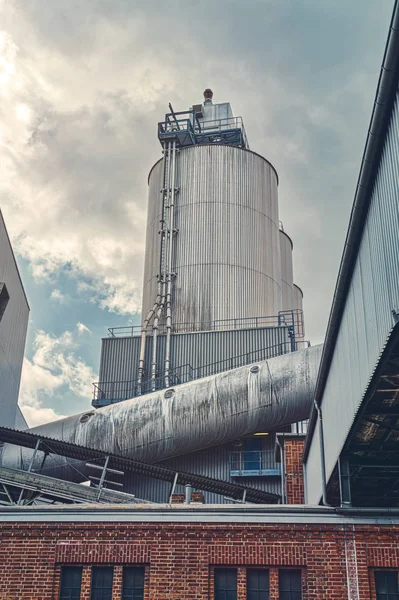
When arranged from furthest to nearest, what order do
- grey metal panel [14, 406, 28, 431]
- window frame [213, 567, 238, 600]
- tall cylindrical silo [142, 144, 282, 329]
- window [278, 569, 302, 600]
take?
grey metal panel [14, 406, 28, 431] < tall cylindrical silo [142, 144, 282, 329] < window frame [213, 567, 238, 600] < window [278, 569, 302, 600]

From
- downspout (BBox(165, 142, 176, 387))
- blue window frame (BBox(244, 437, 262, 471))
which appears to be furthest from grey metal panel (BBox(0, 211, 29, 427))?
blue window frame (BBox(244, 437, 262, 471))

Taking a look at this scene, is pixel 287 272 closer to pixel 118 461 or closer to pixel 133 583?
pixel 118 461

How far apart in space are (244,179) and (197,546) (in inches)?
941

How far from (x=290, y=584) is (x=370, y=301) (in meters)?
7.43

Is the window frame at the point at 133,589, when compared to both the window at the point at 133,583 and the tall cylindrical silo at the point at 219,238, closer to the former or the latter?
the window at the point at 133,583

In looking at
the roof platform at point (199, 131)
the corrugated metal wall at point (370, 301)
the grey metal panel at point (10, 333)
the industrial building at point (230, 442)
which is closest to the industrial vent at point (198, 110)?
the roof platform at point (199, 131)

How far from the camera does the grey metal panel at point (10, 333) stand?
29.3 meters

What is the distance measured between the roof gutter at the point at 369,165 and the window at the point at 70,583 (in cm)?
737

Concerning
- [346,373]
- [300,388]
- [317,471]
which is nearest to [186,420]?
[300,388]

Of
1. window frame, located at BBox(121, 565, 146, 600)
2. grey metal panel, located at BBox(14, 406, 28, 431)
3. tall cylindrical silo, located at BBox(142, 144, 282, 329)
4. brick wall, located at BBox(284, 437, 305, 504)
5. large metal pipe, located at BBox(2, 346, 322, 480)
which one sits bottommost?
window frame, located at BBox(121, 565, 146, 600)

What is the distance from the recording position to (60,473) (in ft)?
77.0

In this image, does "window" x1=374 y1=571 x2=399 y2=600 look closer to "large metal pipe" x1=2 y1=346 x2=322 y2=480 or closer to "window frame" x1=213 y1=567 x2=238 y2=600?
"window frame" x1=213 y1=567 x2=238 y2=600

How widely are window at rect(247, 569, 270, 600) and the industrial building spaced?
3 centimetres

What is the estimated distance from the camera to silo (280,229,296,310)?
4266 centimetres
